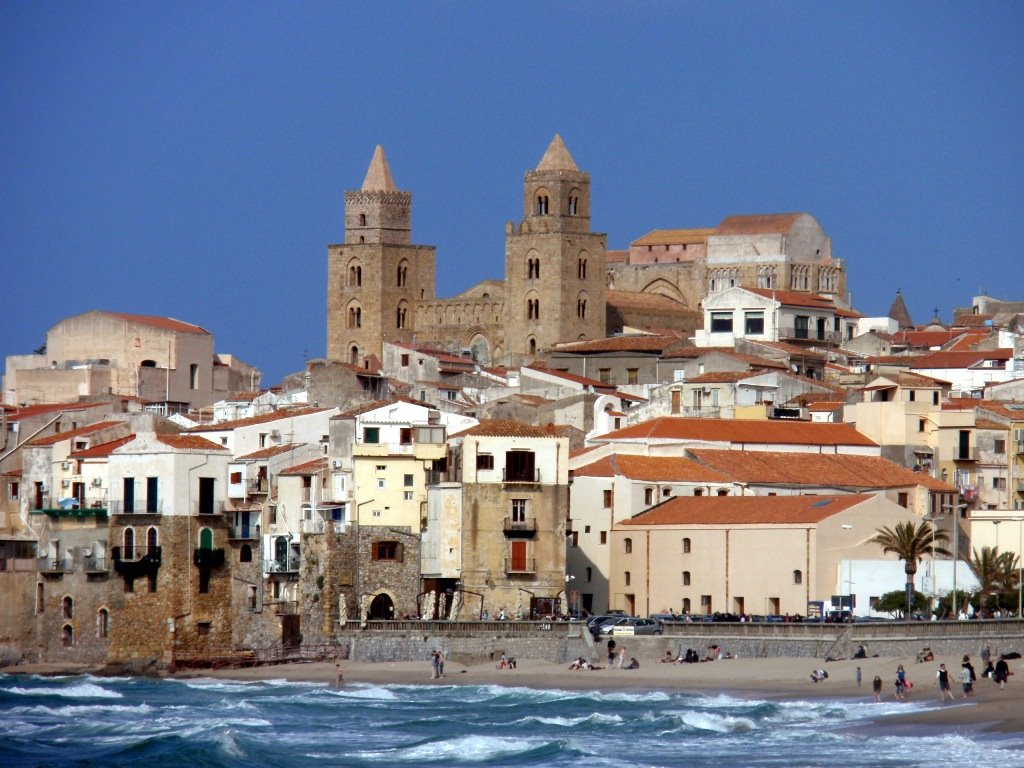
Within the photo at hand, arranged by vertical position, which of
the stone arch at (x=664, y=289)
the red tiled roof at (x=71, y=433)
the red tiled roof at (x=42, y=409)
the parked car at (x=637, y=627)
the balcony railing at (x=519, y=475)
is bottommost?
the parked car at (x=637, y=627)

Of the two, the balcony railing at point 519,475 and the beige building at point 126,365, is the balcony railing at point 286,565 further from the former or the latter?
the beige building at point 126,365

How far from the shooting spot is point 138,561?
84188 millimetres

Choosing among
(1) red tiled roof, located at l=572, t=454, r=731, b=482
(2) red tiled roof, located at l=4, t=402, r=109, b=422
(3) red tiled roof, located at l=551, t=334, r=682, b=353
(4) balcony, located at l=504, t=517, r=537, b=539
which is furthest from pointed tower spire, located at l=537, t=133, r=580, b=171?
(4) balcony, located at l=504, t=517, r=537, b=539

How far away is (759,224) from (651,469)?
243 ft

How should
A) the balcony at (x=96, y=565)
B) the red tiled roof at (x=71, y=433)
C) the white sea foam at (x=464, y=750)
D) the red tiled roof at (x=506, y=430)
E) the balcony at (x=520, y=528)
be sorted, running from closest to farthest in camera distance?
the white sea foam at (x=464, y=750) → the balcony at (x=520, y=528) → the red tiled roof at (x=506, y=430) → the balcony at (x=96, y=565) → the red tiled roof at (x=71, y=433)

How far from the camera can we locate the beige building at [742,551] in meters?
82.2

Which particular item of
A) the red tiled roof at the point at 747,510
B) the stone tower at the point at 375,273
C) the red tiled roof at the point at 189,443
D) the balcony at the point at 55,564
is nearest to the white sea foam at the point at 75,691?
the balcony at the point at 55,564

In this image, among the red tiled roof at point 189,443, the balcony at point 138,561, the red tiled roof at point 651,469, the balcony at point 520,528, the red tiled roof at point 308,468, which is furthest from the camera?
the red tiled roof at point 651,469

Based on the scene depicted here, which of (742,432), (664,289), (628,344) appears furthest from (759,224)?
(742,432)

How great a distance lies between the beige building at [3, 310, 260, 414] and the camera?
403 feet

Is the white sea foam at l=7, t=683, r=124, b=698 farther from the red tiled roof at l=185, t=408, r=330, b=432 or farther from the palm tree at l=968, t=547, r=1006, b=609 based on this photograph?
the palm tree at l=968, t=547, r=1006, b=609

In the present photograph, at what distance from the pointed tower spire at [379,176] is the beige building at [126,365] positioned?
145 feet

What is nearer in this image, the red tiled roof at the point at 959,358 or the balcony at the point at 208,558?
the balcony at the point at 208,558

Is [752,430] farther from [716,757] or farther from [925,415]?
[716,757]
